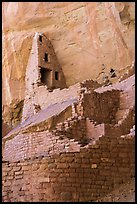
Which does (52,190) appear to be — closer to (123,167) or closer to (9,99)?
(123,167)

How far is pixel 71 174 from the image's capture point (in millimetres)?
10281

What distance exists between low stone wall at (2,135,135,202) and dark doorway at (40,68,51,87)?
46.3ft

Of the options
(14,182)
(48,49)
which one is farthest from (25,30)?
(14,182)

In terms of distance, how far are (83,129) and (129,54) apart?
10.1 metres

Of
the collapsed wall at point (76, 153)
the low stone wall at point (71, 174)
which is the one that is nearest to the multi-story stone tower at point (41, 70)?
the collapsed wall at point (76, 153)

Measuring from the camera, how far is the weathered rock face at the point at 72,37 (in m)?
23.7

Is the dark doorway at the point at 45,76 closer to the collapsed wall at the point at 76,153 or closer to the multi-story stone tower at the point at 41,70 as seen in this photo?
the multi-story stone tower at the point at 41,70

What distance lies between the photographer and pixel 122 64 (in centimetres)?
2370

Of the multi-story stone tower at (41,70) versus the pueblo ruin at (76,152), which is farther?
the multi-story stone tower at (41,70)

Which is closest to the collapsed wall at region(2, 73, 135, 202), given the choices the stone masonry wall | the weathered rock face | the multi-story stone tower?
the stone masonry wall

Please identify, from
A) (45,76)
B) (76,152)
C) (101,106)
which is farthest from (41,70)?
(76,152)

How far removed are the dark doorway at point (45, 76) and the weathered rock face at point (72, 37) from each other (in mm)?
1081

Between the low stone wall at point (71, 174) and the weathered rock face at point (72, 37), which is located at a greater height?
the weathered rock face at point (72, 37)

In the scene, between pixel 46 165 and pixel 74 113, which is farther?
pixel 74 113
